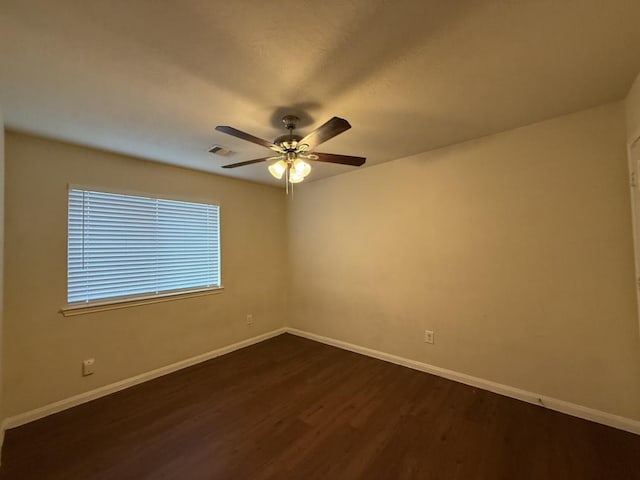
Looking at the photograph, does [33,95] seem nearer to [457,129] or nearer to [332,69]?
[332,69]

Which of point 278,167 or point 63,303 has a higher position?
point 278,167

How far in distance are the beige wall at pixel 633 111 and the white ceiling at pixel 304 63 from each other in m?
0.07

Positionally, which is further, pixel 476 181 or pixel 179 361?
pixel 179 361

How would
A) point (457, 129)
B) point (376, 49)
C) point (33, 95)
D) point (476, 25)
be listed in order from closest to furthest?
point (476, 25) < point (376, 49) < point (33, 95) < point (457, 129)

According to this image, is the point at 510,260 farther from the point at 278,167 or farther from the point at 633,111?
the point at 278,167

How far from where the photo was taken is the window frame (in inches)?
95.5

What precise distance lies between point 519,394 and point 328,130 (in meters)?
2.68

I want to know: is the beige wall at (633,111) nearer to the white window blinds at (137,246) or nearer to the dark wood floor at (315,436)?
the dark wood floor at (315,436)

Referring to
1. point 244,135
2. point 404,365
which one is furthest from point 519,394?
point 244,135

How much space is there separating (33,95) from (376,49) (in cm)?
209

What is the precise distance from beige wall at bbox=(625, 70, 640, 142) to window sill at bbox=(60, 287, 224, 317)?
399 cm

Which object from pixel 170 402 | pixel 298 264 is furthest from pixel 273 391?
A: pixel 298 264

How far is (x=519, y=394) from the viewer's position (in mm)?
2357

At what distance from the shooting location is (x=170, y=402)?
8.03ft
